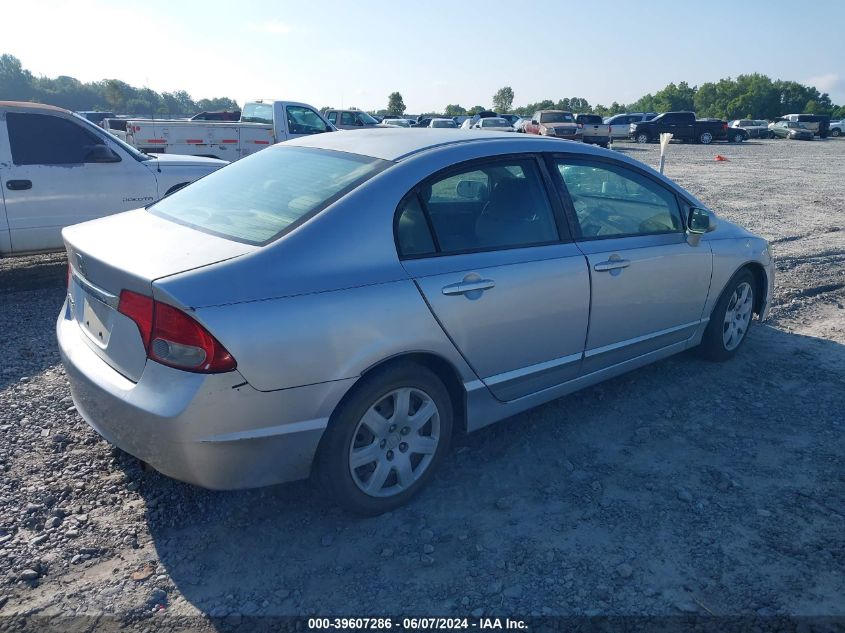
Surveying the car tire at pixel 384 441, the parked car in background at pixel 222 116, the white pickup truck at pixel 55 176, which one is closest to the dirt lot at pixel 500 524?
the car tire at pixel 384 441

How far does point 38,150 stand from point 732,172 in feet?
65.5

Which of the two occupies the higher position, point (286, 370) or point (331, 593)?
point (286, 370)

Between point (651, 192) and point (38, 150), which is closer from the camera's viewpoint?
point (651, 192)

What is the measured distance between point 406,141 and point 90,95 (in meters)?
112

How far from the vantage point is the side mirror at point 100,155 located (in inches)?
275

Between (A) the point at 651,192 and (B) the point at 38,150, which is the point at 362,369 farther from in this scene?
(B) the point at 38,150

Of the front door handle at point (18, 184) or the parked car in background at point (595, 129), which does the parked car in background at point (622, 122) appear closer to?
the parked car in background at point (595, 129)

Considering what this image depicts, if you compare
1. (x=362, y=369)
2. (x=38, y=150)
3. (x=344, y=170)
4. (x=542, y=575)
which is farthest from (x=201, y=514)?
(x=38, y=150)

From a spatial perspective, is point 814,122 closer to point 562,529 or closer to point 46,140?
point 46,140

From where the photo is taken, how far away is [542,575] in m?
2.77

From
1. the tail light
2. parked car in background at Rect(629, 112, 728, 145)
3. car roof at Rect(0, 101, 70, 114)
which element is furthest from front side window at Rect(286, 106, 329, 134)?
parked car in background at Rect(629, 112, 728, 145)

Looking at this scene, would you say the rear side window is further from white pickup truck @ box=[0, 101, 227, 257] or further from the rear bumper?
the rear bumper

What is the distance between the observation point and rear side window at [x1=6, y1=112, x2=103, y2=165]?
6.64m

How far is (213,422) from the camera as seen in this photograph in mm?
2568
